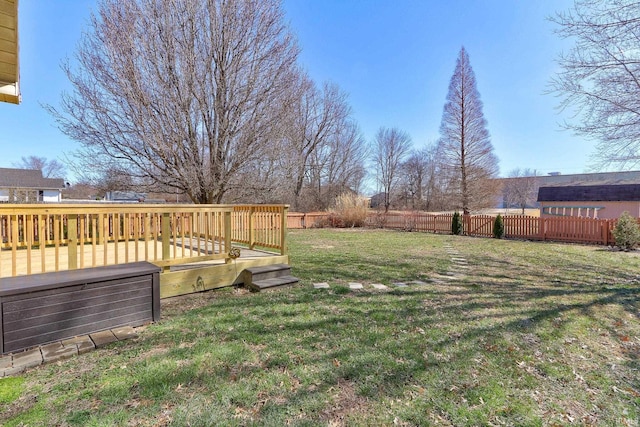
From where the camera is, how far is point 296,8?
9453 mm

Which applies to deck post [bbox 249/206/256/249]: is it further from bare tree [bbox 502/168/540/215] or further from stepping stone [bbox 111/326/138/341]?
bare tree [bbox 502/168/540/215]

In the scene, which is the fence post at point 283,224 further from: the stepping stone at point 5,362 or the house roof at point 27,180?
the house roof at point 27,180

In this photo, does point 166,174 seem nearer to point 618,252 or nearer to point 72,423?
point 72,423

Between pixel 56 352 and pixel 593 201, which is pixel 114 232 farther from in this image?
pixel 593 201

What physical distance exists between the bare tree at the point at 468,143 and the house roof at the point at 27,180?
118ft

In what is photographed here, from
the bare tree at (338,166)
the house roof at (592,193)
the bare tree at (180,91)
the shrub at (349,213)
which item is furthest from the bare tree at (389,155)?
the bare tree at (180,91)

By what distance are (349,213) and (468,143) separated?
28.9 feet

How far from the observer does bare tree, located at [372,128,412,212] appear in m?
34.4

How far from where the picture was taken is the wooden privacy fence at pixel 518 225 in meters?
10.8

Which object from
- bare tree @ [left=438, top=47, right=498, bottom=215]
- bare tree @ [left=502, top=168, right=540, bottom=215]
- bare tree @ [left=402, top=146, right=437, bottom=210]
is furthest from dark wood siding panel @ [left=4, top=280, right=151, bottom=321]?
bare tree @ [left=502, top=168, right=540, bottom=215]

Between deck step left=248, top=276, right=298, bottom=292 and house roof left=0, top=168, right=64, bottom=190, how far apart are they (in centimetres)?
3397

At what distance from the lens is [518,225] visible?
42.3 feet

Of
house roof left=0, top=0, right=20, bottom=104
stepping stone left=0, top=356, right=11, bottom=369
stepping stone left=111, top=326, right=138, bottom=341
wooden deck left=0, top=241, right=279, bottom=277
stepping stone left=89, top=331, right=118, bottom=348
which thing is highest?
house roof left=0, top=0, right=20, bottom=104

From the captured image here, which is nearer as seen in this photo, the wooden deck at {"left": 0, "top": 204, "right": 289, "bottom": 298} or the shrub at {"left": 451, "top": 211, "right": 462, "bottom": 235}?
the wooden deck at {"left": 0, "top": 204, "right": 289, "bottom": 298}
